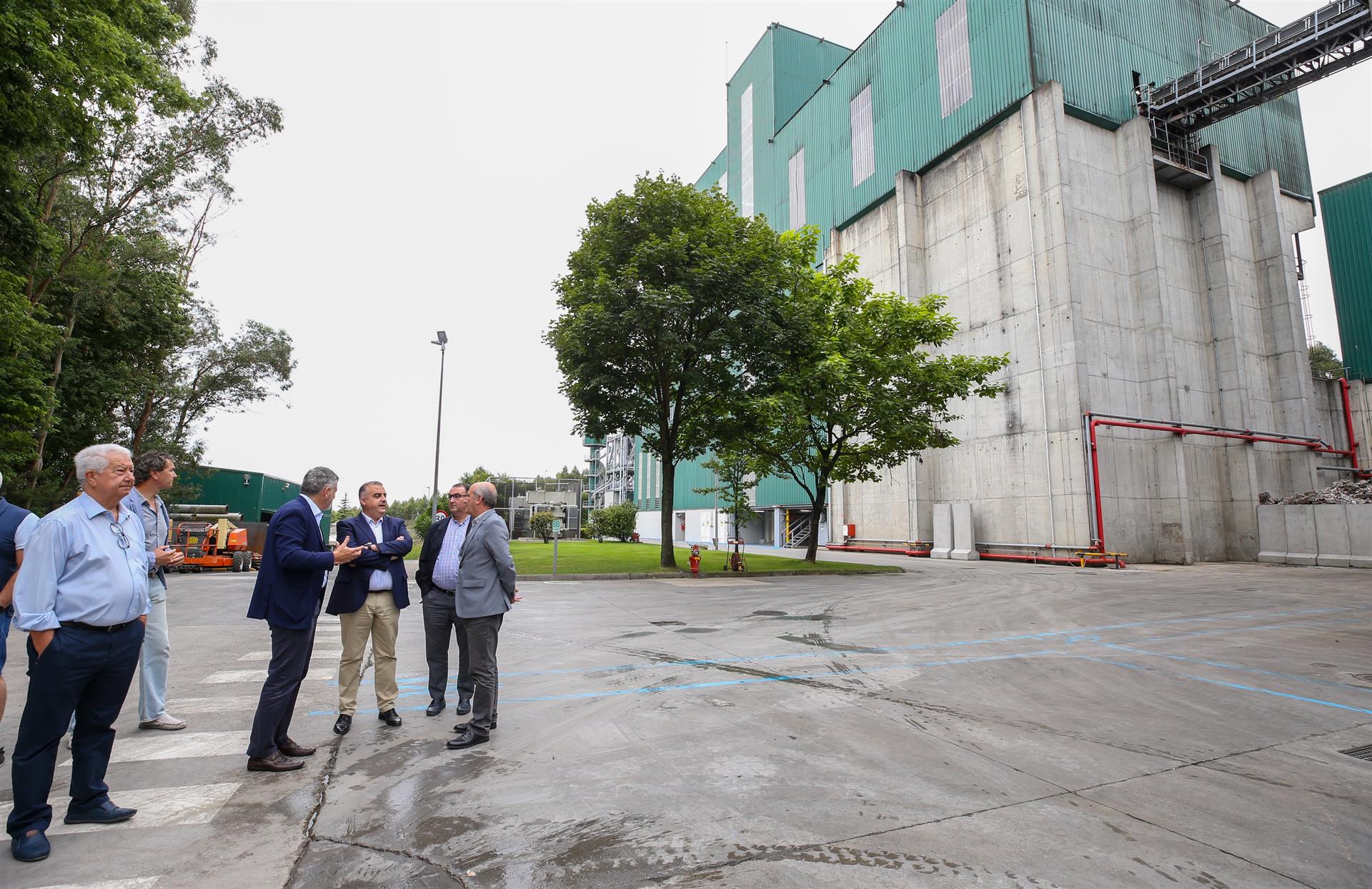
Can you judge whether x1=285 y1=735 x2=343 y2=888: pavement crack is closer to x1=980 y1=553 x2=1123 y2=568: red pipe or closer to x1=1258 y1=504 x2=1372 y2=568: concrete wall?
x1=980 y1=553 x2=1123 y2=568: red pipe

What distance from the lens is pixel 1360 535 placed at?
934 inches

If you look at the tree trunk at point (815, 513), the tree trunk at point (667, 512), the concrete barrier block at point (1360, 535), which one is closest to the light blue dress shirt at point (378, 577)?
the tree trunk at point (667, 512)

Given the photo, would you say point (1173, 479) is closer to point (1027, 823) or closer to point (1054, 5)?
point (1054, 5)

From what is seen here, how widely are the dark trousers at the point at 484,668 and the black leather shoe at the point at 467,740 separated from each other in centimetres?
3

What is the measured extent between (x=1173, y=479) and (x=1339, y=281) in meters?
24.2

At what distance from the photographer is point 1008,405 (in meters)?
29.2

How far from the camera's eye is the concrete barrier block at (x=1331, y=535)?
2433cm

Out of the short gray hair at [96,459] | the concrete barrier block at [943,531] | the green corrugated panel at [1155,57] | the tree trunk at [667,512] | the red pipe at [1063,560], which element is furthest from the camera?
the concrete barrier block at [943,531]

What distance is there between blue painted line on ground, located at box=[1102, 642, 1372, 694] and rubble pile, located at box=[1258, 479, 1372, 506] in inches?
992

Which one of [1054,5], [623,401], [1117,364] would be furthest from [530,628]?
[1054,5]

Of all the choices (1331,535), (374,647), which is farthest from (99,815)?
(1331,535)

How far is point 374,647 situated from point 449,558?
0.97 meters

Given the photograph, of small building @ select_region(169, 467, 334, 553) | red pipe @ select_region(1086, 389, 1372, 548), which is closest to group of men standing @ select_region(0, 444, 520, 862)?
red pipe @ select_region(1086, 389, 1372, 548)

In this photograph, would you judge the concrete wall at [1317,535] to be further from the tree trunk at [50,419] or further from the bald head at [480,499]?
the tree trunk at [50,419]
